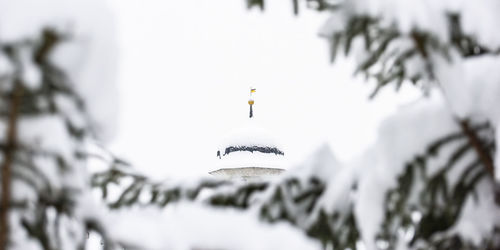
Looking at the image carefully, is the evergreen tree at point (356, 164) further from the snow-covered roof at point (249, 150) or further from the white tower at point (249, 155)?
the snow-covered roof at point (249, 150)

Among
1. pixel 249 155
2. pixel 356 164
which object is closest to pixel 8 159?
pixel 356 164

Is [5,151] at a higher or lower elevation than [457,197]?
higher

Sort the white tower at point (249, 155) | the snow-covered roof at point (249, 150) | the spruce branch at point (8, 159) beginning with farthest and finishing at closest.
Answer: the snow-covered roof at point (249, 150) → the white tower at point (249, 155) → the spruce branch at point (8, 159)

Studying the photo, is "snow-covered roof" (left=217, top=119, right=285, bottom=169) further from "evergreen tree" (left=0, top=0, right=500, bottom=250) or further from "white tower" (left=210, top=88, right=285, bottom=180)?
"evergreen tree" (left=0, top=0, right=500, bottom=250)

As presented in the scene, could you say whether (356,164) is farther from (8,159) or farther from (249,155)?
(249,155)

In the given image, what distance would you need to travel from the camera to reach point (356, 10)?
1.68m

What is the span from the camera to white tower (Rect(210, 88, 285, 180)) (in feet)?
83.2

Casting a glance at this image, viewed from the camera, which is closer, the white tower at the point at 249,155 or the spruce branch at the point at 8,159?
the spruce branch at the point at 8,159

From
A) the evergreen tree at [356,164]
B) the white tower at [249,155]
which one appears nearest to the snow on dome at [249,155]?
the white tower at [249,155]

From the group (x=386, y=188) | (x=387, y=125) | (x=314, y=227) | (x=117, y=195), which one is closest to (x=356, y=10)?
(x=387, y=125)

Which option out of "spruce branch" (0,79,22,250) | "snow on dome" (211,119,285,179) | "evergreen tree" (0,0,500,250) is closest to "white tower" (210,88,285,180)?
"snow on dome" (211,119,285,179)

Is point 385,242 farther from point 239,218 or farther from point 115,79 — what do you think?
point 115,79

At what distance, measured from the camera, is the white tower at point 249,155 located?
25.4m

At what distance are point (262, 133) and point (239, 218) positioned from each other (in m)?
25.7
